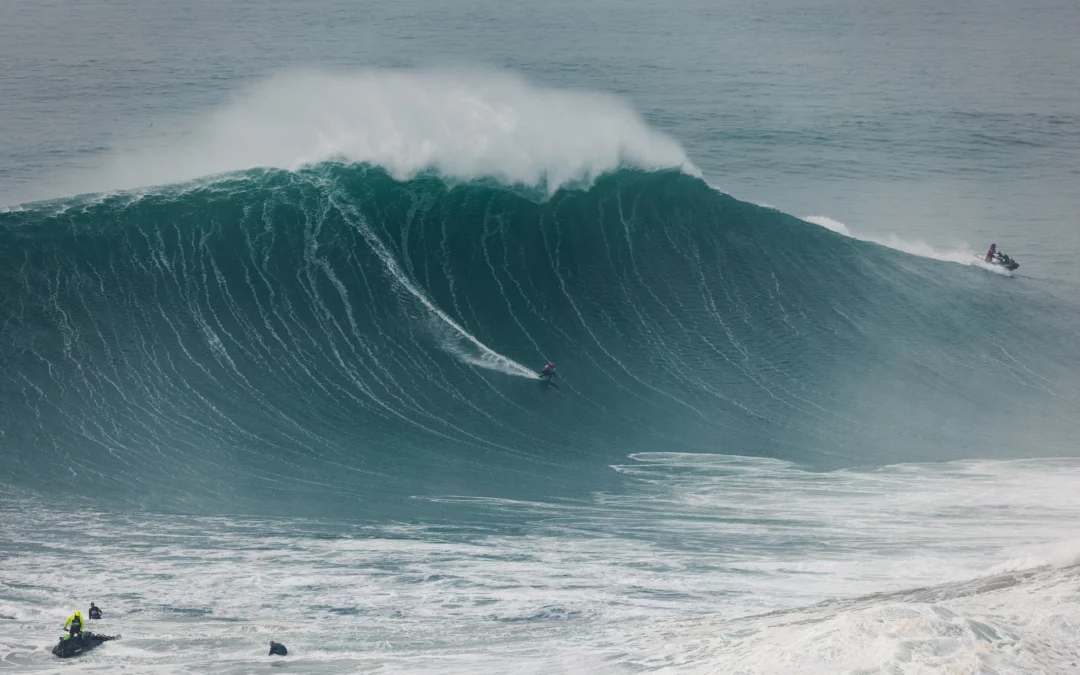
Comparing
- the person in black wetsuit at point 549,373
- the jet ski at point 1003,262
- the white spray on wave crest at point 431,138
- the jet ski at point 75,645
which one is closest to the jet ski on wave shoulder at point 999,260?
the jet ski at point 1003,262

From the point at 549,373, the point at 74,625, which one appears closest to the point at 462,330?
the point at 549,373

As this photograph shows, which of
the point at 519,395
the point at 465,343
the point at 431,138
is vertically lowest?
the point at 519,395

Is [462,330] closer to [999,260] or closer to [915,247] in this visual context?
[915,247]

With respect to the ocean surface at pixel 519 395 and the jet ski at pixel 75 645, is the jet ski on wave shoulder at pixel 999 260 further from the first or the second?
the jet ski at pixel 75 645

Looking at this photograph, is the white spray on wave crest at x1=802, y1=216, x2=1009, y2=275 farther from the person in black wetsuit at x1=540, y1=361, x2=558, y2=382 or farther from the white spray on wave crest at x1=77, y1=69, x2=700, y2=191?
the person in black wetsuit at x1=540, y1=361, x2=558, y2=382

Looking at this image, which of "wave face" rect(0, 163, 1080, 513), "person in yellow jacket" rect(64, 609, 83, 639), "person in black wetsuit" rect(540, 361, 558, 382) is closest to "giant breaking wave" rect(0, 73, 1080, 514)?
"wave face" rect(0, 163, 1080, 513)
